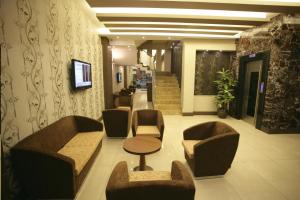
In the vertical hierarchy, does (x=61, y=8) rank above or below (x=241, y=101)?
above

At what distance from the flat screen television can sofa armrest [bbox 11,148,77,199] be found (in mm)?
1833

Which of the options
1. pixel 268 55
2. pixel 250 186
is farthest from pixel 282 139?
pixel 250 186

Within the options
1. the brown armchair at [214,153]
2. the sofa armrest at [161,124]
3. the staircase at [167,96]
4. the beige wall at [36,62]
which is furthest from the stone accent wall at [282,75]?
the beige wall at [36,62]

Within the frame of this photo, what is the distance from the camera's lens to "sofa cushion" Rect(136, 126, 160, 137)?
3.58 metres

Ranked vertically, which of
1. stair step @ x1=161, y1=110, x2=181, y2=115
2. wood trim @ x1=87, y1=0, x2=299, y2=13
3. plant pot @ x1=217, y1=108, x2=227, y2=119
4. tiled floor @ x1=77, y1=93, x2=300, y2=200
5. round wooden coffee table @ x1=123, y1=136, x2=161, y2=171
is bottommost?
tiled floor @ x1=77, y1=93, x2=300, y2=200

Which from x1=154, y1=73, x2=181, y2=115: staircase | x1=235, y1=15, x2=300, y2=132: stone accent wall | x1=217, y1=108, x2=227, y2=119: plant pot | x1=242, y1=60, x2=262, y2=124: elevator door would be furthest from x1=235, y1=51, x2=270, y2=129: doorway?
x1=154, y1=73, x2=181, y2=115: staircase

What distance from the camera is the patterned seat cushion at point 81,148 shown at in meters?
2.38

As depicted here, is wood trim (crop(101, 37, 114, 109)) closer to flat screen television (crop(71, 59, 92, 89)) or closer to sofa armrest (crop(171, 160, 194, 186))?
flat screen television (crop(71, 59, 92, 89))

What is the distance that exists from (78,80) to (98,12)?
1.70 metres

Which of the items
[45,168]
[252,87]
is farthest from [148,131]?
[252,87]

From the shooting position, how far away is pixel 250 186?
2502mm

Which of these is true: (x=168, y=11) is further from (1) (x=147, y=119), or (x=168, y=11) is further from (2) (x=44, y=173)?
(2) (x=44, y=173)

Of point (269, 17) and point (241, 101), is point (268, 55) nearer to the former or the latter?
point (269, 17)

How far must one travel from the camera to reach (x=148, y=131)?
Result: 369 centimetres
